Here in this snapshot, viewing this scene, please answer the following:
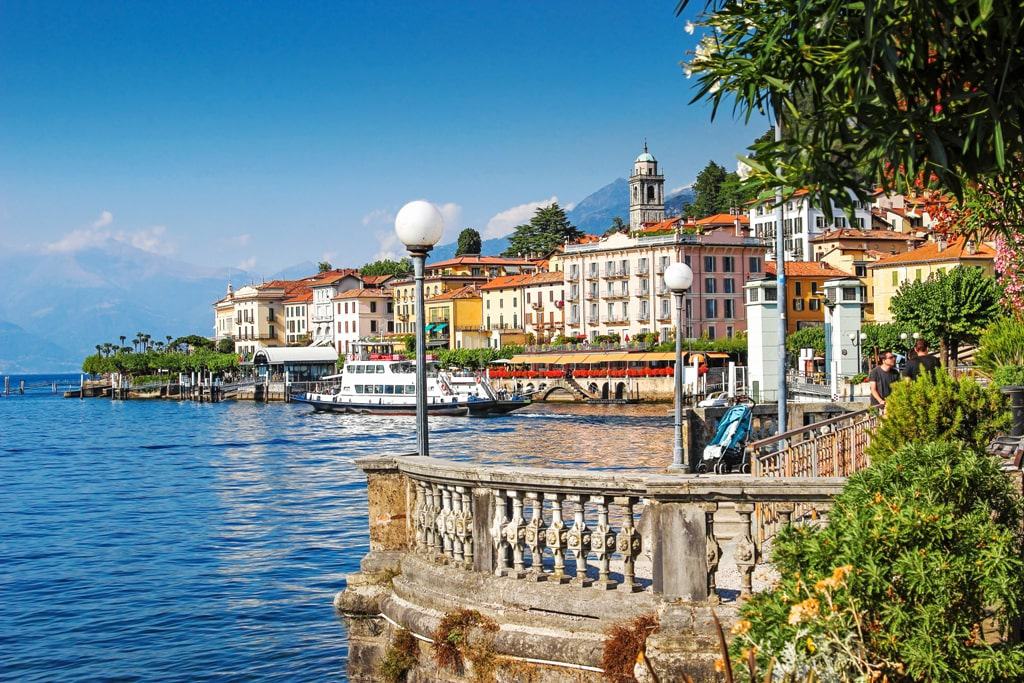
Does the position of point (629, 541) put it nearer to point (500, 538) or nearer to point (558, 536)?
point (558, 536)

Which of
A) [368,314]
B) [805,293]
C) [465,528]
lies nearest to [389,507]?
[465,528]

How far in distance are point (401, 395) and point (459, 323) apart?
49.2 metres

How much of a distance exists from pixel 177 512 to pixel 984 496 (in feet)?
90.8

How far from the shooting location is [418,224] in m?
10.4

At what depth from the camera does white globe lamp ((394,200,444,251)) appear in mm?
10344

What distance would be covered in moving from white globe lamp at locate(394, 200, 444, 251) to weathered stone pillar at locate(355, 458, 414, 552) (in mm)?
1946

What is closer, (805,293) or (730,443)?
(730,443)

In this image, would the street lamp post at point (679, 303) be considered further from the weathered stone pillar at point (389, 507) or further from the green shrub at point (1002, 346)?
the weathered stone pillar at point (389, 507)

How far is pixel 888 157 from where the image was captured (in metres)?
6.10

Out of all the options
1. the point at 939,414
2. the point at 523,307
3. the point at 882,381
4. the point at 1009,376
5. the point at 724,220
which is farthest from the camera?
the point at 523,307

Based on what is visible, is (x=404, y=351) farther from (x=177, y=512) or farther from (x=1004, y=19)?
(x=1004, y=19)

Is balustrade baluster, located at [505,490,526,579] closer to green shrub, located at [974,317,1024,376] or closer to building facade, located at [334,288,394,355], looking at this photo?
green shrub, located at [974,317,1024,376]

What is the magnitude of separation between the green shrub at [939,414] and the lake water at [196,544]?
23.0 feet

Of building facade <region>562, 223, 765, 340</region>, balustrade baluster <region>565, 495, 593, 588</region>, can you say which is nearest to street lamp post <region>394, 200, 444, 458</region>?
balustrade baluster <region>565, 495, 593, 588</region>
